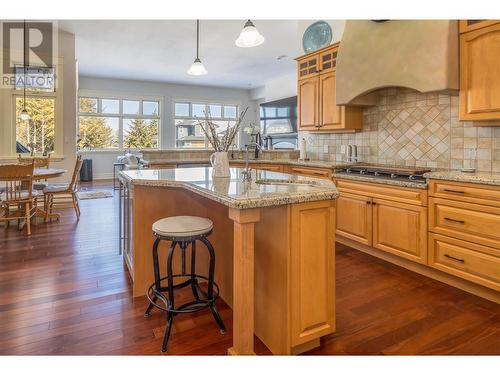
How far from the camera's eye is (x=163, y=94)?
11.1m

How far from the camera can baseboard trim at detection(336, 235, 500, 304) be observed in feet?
8.32

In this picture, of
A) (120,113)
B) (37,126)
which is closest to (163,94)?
(120,113)

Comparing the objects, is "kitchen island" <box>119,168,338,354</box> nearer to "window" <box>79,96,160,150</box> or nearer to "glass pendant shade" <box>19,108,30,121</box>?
"glass pendant shade" <box>19,108,30,121</box>

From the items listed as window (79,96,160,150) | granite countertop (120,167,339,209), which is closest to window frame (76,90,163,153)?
window (79,96,160,150)

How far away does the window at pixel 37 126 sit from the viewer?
6230 millimetres

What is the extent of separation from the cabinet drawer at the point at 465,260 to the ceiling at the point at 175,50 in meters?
4.43

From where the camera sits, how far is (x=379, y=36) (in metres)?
3.42

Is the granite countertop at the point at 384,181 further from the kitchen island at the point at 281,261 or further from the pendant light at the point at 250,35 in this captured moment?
the pendant light at the point at 250,35

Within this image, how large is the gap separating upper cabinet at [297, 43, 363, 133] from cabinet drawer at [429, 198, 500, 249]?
1.71 meters

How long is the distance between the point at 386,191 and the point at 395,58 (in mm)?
1288

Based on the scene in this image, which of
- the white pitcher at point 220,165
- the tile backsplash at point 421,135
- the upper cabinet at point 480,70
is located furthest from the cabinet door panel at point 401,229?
the white pitcher at point 220,165

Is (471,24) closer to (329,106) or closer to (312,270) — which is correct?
(329,106)
